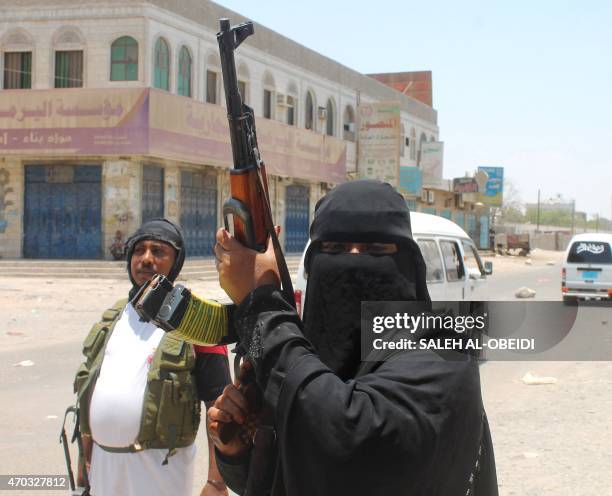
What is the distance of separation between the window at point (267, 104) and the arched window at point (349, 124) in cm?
619

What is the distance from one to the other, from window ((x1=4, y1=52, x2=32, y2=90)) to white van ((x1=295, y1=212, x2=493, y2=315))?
17818 mm

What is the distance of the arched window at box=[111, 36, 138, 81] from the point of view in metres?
23.1

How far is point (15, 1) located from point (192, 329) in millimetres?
24635

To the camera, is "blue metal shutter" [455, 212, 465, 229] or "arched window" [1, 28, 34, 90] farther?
"blue metal shutter" [455, 212, 465, 229]

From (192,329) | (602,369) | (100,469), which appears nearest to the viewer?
(192,329)

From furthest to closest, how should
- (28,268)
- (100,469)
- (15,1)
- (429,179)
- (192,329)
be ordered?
(429,179)
(15,1)
(28,268)
(100,469)
(192,329)

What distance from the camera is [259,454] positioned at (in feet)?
5.30

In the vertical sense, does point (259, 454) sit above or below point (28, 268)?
above

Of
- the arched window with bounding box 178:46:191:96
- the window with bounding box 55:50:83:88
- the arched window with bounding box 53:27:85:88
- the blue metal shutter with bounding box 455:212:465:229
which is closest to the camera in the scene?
the arched window with bounding box 53:27:85:88

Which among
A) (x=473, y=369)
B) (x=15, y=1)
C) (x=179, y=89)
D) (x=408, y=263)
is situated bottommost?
(x=473, y=369)

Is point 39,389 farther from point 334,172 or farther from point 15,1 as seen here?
point 334,172

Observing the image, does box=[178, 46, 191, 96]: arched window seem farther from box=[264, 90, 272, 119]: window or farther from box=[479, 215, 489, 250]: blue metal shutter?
box=[479, 215, 489, 250]: blue metal shutter

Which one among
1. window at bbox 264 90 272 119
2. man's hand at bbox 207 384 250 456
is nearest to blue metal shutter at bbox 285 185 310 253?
window at bbox 264 90 272 119

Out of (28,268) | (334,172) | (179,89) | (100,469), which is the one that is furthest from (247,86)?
(100,469)
